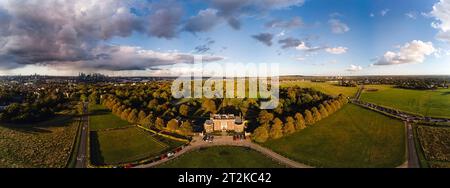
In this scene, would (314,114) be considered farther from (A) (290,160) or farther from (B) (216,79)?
(B) (216,79)

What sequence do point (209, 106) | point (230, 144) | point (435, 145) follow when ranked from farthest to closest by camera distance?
1. point (209, 106)
2. point (230, 144)
3. point (435, 145)

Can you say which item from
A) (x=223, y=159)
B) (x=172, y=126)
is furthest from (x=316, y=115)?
(x=172, y=126)

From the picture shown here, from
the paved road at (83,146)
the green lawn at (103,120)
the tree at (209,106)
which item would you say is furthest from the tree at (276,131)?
the green lawn at (103,120)

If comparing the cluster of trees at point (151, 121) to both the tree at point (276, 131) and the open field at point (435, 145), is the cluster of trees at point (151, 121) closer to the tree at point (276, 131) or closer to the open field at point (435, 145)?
the tree at point (276, 131)

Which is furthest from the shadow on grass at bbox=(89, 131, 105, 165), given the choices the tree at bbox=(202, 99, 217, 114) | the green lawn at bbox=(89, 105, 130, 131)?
the tree at bbox=(202, 99, 217, 114)

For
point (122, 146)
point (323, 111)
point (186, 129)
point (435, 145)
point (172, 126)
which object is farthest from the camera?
point (323, 111)

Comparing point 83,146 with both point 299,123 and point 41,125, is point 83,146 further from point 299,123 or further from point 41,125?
point 299,123
